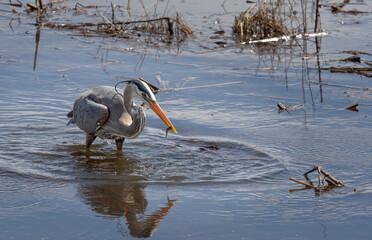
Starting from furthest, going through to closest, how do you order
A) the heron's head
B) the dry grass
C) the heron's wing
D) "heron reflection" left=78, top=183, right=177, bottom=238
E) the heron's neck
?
the dry grass → the heron's wing → the heron's neck → the heron's head → "heron reflection" left=78, top=183, right=177, bottom=238

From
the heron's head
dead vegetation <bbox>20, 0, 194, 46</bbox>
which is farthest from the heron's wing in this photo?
dead vegetation <bbox>20, 0, 194, 46</bbox>

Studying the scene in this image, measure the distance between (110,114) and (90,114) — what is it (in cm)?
20

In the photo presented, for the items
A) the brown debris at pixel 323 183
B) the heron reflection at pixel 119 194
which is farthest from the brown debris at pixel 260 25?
the brown debris at pixel 323 183

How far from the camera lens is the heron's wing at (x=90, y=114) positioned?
5.99m

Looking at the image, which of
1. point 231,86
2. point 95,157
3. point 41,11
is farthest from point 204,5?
point 95,157

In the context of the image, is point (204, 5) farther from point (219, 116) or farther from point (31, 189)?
point (31, 189)

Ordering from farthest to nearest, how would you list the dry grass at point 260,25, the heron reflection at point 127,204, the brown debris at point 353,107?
the dry grass at point 260,25 < the brown debris at point 353,107 < the heron reflection at point 127,204

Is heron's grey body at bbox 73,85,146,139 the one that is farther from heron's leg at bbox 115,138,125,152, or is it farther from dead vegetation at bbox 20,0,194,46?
dead vegetation at bbox 20,0,194,46

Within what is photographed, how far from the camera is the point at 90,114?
6020mm

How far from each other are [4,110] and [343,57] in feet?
15.8

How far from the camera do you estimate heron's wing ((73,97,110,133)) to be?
5988 millimetres

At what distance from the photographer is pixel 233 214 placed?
431 centimetres

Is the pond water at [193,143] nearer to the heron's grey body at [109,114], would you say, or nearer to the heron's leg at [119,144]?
the heron's leg at [119,144]

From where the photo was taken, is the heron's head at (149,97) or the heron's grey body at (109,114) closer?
the heron's head at (149,97)
